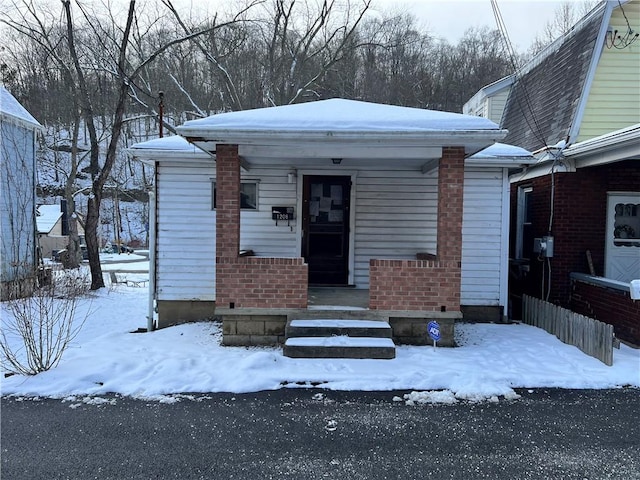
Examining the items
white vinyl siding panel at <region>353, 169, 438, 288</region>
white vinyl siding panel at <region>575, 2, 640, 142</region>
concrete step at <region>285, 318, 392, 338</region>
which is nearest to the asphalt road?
concrete step at <region>285, 318, 392, 338</region>

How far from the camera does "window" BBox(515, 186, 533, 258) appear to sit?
901 cm

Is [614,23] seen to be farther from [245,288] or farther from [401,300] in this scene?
[245,288]

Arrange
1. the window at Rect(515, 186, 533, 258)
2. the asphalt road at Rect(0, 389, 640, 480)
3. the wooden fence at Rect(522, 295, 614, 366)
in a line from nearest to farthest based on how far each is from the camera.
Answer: the asphalt road at Rect(0, 389, 640, 480), the wooden fence at Rect(522, 295, 614, 366), the window at Rect(515, 186, 533, 258)

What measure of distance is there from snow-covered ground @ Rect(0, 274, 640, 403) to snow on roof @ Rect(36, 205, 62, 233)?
2802 cm

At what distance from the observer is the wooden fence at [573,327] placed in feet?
17.0

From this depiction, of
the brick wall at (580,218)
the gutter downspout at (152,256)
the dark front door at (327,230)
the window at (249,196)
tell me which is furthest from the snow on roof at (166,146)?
the brick wall at (580,218)

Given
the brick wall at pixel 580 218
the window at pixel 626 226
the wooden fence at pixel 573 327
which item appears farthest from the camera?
the window at pixel 626 226

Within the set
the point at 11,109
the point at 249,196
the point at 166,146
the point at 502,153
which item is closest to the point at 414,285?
the point at 502,153

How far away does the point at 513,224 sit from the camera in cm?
952

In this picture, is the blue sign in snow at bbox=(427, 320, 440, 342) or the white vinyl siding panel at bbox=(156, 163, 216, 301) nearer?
the blue sign in snow at bbox=(427, 320, 440, 342)

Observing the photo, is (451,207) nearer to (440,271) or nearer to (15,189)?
Result: (440,271)

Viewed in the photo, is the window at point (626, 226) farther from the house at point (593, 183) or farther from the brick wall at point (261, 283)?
the brick wall at point (261, 283)

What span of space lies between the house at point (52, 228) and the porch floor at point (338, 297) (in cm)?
2609

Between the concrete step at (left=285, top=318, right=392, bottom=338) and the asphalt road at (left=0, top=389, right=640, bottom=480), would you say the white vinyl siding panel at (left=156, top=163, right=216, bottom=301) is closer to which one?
the concrete step at (left=285, top=318, right=392, bottom=338)
